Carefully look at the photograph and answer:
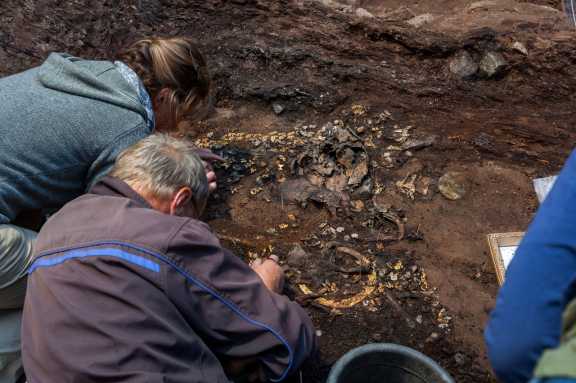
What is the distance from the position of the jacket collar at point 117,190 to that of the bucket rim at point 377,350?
1.07m

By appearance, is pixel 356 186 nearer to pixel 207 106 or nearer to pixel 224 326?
pixel 207 106

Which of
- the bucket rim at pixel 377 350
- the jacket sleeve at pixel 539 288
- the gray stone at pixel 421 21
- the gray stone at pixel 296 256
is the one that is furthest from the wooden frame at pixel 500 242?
the gray stone at pixel 421 21

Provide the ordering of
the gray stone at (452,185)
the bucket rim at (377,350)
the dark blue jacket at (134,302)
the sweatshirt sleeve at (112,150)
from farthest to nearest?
1. the gray stone at (452,185)
2. the sweatshirt sleeve at (112,150)
3. the bucket rim at (377,350)
4. the dark blue jacket at (134,302)

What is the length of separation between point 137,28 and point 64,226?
13.7 feet

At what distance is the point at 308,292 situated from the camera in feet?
10.5

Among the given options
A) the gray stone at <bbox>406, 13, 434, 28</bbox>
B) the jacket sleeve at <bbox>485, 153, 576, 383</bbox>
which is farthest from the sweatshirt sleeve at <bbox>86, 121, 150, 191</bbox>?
the gray stone at <bbox>406, 13, 434, 28</bbox>

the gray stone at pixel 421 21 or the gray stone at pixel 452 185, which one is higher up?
the gray stone at pixel 421 21

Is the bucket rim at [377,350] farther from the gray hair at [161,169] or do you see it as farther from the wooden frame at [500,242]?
the gray hair at [161,169]

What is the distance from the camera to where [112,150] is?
2.48m

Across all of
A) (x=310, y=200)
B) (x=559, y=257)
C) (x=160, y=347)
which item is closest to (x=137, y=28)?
(x=310, y=200)

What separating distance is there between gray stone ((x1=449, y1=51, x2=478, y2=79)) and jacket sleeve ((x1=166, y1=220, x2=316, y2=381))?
11.5 ft

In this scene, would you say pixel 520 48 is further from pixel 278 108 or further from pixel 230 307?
pixel 230 307

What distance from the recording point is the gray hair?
205 cm

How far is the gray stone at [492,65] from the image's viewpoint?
185 inches
